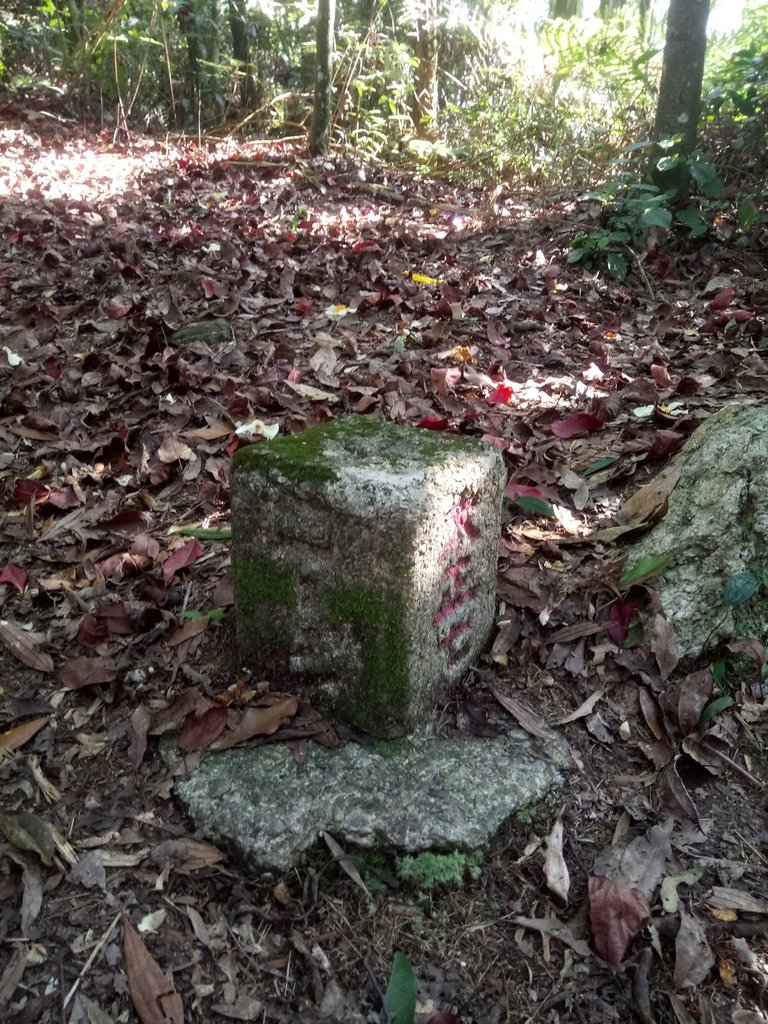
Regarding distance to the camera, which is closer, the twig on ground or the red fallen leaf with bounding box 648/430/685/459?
the twig on ground

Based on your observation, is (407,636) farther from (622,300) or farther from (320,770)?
(622,300)

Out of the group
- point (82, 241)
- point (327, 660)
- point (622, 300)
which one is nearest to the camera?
point (327, 660)

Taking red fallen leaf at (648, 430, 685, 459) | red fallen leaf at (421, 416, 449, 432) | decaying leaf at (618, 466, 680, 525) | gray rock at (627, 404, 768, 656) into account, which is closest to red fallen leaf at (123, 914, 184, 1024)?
gray rock at (627, 404, 768, 656)

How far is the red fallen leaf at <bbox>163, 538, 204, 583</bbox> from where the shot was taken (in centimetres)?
247

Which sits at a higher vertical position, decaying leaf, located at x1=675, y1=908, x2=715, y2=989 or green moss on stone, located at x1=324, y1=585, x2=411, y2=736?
green moss on stone, located at x1=324, y1=585, x2=411, y2=736

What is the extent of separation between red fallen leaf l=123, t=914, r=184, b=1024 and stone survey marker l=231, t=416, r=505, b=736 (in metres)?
0.63

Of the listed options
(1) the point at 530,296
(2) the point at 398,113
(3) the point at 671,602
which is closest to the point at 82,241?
(1) the point at 530,296

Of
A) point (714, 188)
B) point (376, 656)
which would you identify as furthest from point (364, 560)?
point (714, 188)

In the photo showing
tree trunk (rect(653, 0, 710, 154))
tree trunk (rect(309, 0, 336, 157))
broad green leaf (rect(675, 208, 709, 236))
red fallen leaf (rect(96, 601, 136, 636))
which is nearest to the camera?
red fallen leaf (rect(96, 601, 136, 636))

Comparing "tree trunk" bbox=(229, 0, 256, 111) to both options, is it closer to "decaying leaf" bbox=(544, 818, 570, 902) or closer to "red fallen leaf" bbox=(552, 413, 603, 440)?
"red fallen leaf" bbox=(552, 413, 603, 440)

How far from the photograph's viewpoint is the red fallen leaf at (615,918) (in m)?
1.52

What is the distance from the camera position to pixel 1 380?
3.62m

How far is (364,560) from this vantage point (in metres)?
1.74

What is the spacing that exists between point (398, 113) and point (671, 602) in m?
7.28
